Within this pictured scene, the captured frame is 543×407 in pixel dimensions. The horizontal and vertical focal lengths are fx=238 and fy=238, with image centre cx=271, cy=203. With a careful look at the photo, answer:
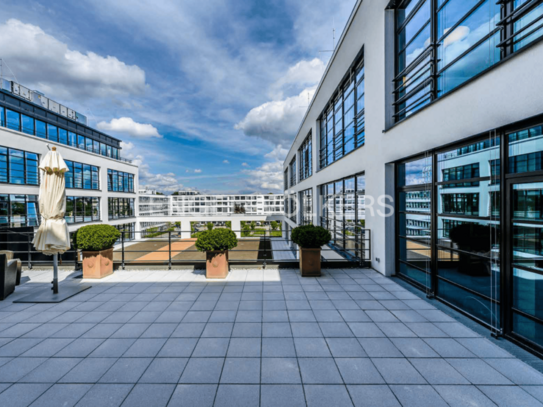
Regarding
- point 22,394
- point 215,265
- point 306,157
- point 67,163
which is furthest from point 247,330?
point 67,163

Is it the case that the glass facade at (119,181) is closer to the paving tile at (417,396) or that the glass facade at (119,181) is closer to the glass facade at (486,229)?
the glass facade at (486,229)

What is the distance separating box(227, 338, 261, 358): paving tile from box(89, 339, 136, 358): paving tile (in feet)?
4.43

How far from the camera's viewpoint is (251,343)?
3133 mm

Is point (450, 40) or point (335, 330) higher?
point (450, 40)

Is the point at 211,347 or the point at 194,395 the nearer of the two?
the point at 194,395

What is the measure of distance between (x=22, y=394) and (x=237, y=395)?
207 cm

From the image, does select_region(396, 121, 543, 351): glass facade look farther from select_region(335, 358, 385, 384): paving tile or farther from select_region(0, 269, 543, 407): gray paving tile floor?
select_region(335, 358, 385, 384): paving tile

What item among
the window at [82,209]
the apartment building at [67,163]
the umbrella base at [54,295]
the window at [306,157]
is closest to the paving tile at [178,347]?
the umbrella base at [54,295]

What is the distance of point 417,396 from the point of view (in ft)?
7.37

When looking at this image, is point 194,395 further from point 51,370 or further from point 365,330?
point 365,330

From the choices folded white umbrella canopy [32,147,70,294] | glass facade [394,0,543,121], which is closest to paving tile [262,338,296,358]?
folded white umbrella canopy [32,147,70,294]

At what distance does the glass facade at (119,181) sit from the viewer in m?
23.6

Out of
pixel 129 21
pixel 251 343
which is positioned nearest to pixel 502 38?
pixel 251 343

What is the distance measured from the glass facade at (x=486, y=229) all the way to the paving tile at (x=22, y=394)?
5437 mm
